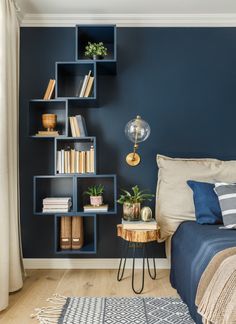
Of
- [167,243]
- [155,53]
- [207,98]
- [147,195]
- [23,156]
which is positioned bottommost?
[167,243]

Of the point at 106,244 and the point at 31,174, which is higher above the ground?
the point at 31,174

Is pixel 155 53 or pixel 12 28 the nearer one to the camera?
pixel 12 28

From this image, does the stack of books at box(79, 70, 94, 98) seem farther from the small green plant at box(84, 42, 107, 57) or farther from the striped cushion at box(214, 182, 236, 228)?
the striped cushion at box(214, 182, 236, 228)

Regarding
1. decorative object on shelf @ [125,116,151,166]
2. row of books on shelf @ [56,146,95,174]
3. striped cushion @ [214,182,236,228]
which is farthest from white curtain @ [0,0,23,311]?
striped cushion @ [214,182,236,228]

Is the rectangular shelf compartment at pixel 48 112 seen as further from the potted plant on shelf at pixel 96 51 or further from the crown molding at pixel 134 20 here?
the crown molding at pixel 134 20

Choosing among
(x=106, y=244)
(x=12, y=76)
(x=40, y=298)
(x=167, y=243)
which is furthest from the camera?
(x=106, y=244)

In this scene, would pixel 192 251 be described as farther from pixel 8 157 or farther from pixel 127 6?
pixel 127 6

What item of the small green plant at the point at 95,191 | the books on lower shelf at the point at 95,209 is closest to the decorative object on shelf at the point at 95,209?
the books on lower shelf at the point at 95,209

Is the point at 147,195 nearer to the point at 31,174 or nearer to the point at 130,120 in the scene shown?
the point at 130,120

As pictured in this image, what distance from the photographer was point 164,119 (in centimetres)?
355

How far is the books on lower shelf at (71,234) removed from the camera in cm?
330

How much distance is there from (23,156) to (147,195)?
1.36 meters

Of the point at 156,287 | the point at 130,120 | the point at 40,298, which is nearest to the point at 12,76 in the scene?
the point at 130,120

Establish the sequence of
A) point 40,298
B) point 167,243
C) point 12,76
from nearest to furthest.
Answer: point 40,298, point 12,76, point 167,243
